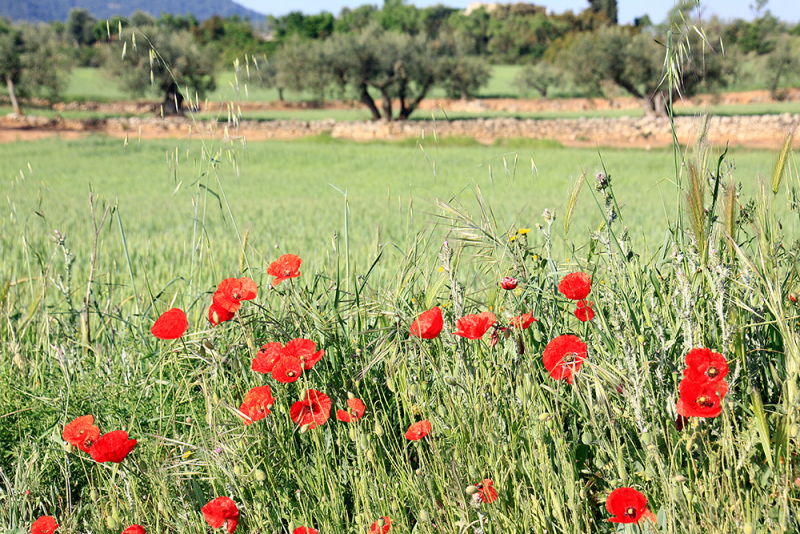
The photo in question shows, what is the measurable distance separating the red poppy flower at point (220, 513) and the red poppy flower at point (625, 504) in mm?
675

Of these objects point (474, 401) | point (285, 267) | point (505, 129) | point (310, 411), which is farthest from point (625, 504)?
point (505, 129)

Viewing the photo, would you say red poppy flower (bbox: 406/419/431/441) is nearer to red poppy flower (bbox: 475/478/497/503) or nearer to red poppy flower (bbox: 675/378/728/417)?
red poppy flower (bbox: 475/478/497/503)

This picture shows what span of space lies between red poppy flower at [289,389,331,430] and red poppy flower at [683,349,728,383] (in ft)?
2.37

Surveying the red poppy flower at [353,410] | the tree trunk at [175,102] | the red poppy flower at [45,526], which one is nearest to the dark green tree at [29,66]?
the tree trunk at [175,102]

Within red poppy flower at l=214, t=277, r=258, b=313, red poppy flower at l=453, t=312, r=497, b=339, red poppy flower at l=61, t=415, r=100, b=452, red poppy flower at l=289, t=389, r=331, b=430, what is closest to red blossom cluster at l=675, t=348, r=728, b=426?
red poppy flower at l=453, t=312, r=497, b=339

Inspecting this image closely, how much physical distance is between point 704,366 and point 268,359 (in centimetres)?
89

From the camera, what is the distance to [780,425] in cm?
101

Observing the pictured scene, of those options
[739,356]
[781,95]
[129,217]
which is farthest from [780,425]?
[781,95]

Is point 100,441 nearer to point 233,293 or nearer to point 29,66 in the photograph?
point 233,293

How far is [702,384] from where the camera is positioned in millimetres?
996

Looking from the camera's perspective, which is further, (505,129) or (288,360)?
(505,129)

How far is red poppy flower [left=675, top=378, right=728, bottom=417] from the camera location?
98 cm

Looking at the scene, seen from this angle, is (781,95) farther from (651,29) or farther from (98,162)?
(98,162)

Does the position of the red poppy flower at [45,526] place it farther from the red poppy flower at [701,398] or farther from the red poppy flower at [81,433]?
the red poppy flower at [701,398]
